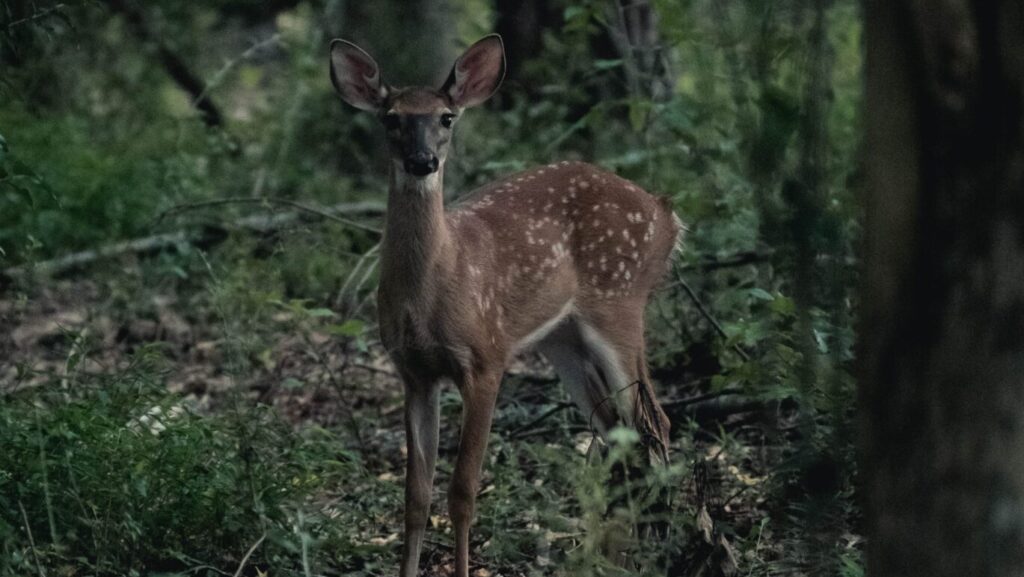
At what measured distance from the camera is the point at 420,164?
222 inches

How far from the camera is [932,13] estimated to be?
2832 millimetres

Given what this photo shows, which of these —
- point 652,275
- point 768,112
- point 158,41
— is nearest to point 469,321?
point 652,275

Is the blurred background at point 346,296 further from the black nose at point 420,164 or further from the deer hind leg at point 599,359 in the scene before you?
the black nose at point 420,164

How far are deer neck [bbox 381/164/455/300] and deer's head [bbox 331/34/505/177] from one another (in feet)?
0.24

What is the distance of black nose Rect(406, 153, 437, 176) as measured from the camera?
5.64 meters

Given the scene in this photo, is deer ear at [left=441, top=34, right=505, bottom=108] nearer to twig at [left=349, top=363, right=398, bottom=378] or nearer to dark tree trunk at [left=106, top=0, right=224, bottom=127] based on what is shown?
twig at [left=349, top=363, right=398, bottom=378]

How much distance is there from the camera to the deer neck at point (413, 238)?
5.69 metres

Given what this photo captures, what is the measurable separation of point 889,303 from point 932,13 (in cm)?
49

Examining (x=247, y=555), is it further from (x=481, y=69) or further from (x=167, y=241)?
(x=167, y=241)

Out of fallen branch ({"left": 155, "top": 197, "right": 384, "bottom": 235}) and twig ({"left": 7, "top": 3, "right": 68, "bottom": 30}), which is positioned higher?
twig ({"left": 7, "top": 3, "right": 68, "bottom": 30})

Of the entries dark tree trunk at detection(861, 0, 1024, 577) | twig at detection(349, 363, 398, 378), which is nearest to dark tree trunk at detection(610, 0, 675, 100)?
twig at detection(349, 363, 398, 378)

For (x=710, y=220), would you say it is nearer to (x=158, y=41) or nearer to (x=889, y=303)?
(x=889, y=303)

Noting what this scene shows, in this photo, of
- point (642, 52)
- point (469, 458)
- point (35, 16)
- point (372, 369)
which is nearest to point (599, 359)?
point (469, 458)

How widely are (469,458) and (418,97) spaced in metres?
1.26
